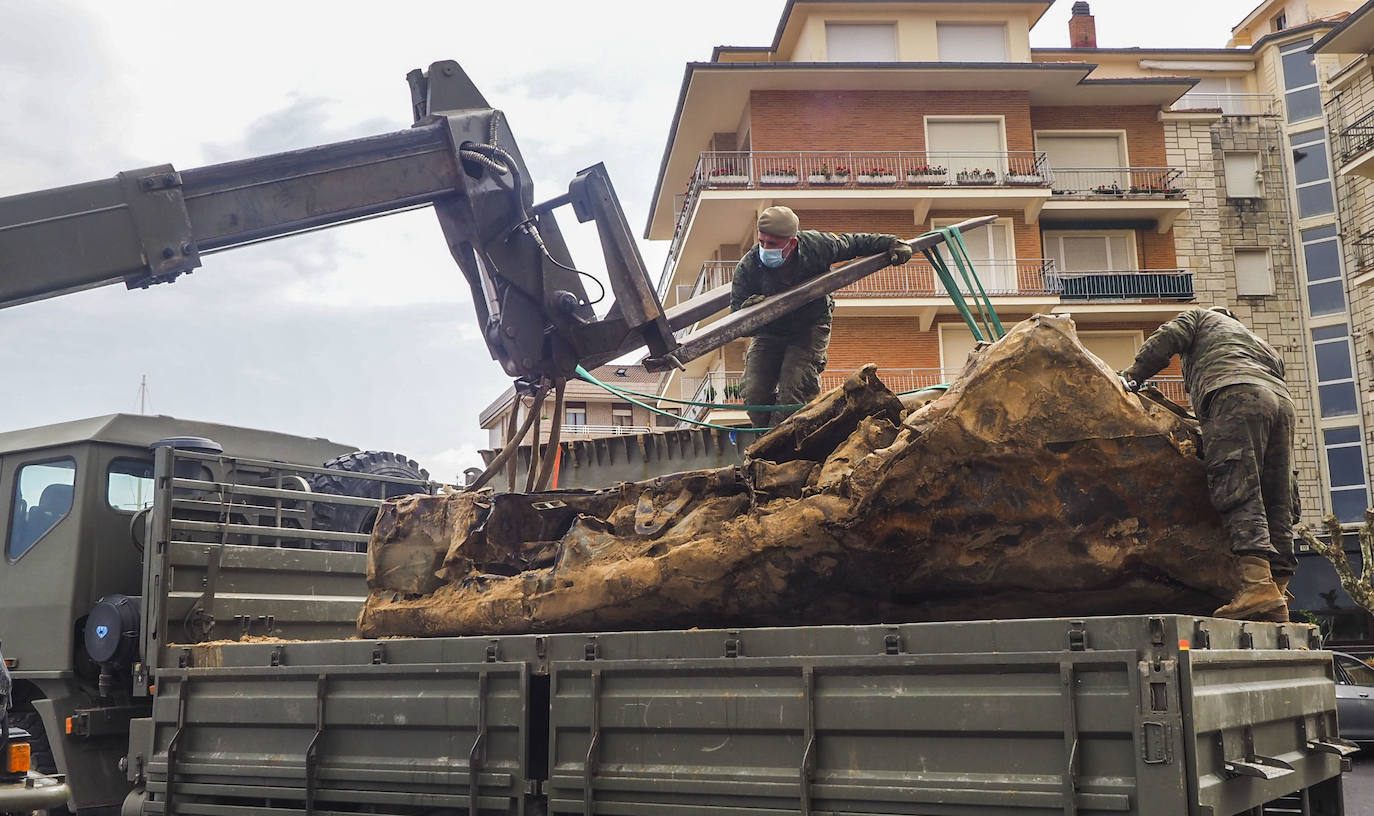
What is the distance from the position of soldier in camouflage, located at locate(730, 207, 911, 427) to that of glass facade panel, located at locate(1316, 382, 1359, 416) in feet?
97.3

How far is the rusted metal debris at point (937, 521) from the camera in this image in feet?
17.9

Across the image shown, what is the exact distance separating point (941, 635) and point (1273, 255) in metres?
33.6

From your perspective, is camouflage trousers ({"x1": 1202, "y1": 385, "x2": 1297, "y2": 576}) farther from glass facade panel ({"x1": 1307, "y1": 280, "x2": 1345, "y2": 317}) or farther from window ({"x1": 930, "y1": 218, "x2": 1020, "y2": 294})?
glass facade panel ({"x1": 1307, "y1": 280, "x2": 1345, "y2": 317})

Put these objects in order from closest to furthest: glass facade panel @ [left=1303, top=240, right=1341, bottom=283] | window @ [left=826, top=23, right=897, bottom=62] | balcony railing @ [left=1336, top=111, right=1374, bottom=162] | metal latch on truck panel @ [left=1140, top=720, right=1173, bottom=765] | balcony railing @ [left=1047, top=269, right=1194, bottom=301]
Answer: metal latch on truck panel @ [left=1140, top=720, right=1173, bottom=765] → balcony railing @ [left=1336, top=111, right=1374, bottom=162] → balcony railing @ [left=1047, top=269, right=1194, bottom=301] → window @ [left=826, top=23, right=897, bottom=62] → glass facade panel @ [left=1303, top=240, right=1341, bottom=283]

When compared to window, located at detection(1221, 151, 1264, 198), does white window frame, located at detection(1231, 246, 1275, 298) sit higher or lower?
lower

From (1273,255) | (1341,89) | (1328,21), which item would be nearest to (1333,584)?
(1273,255)

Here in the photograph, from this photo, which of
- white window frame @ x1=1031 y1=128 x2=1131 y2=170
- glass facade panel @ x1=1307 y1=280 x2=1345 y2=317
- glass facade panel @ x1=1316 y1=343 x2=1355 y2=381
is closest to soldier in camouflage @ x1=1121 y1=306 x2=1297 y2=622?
white window frame @ x1=1031 y1=128 x2=1131 y2=170

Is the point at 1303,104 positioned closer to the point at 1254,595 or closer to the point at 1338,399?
the point at 1338,399

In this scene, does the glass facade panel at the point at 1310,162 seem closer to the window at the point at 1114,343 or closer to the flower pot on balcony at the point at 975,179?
the window at the point at 1114,343

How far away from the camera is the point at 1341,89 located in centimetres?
3322

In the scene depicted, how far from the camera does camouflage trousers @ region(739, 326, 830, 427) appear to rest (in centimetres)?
750

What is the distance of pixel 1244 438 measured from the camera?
5527 millimetres

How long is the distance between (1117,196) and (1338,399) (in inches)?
312

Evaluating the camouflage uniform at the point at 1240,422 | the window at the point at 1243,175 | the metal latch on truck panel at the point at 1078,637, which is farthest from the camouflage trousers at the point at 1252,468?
the window at the point at 1243,175
